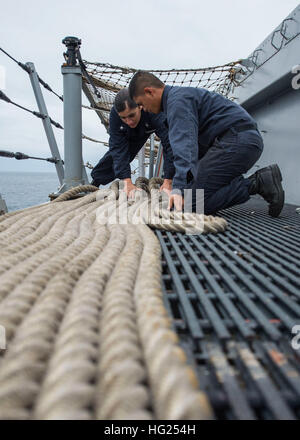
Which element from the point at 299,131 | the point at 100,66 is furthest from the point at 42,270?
the point at 100,66

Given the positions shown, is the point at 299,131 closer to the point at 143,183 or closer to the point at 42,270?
the point at 143,183

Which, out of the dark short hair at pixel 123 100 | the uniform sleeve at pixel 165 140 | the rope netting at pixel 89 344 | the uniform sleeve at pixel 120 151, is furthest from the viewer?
the uniform sleeve at pixel 120 151

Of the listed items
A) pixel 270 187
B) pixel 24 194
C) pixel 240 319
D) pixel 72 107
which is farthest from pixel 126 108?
pixel 24 194

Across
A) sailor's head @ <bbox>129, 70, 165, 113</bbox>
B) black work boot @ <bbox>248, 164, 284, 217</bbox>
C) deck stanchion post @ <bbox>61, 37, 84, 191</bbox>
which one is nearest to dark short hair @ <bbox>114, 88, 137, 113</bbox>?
sailor's head @ <bbox>129, 70, 165, 113</bbox>

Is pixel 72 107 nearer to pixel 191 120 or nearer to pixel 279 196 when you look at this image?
pixel 191 120

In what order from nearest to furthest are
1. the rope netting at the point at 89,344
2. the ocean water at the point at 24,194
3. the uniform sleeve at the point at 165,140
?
the rope netting at the point at 89,344, the uniform sleeve at the point at 165,140, the ocean water at the point at 24,194

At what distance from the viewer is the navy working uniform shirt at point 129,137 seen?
2.11 m

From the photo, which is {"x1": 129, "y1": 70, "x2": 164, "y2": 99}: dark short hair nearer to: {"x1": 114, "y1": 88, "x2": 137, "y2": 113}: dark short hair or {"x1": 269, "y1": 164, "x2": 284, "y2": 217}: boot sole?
{"x1": 114, "y1": 88, "x2": 137, "y2": 113}: dark short hair

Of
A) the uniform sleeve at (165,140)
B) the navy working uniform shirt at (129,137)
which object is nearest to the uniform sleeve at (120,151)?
the navy working uniform shirt at (129,137)

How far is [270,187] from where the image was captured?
1421 millimetres

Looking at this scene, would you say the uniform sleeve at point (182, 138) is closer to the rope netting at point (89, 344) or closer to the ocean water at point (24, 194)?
the rope netting at point (89, 344)

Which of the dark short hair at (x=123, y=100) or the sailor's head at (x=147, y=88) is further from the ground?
the dark short hair at (x=123, y=100)

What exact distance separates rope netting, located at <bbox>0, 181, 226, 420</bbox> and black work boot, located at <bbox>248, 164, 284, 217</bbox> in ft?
3.12

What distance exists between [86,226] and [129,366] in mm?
744
